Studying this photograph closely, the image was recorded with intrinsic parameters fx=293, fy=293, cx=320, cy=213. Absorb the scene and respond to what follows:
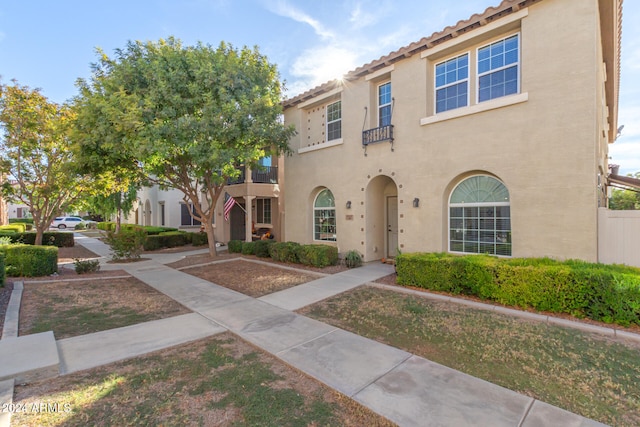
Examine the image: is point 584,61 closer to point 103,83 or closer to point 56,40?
point 103,83

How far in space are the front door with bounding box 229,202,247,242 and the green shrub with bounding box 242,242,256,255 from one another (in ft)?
18.9

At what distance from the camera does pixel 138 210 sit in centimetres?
3591

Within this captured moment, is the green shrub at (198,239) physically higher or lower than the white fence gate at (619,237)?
lower

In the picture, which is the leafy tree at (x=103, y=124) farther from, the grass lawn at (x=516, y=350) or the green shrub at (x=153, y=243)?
the grass lawn at (x=516, y=350)

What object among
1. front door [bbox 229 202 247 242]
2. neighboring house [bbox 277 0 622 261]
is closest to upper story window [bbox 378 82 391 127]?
neighboring house [bbox 277 0 622 261]

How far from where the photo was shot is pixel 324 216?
42.3 ft

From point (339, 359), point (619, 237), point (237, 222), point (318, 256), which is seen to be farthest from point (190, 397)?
point (237, 222)

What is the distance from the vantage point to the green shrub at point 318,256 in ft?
34.9

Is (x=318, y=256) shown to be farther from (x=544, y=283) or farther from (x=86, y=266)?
(x=86, y=266)

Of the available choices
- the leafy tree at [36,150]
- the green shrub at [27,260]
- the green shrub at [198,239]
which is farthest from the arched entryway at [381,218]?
the green shrub at [198,239]

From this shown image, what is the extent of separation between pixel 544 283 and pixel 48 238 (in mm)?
24042

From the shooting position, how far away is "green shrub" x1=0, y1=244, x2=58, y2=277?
9.30 metres

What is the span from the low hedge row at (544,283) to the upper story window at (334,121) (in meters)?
6.68

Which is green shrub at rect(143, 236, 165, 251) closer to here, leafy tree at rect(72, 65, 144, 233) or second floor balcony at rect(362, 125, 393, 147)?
leafy tree at rect(72, 65, 144, 233)
